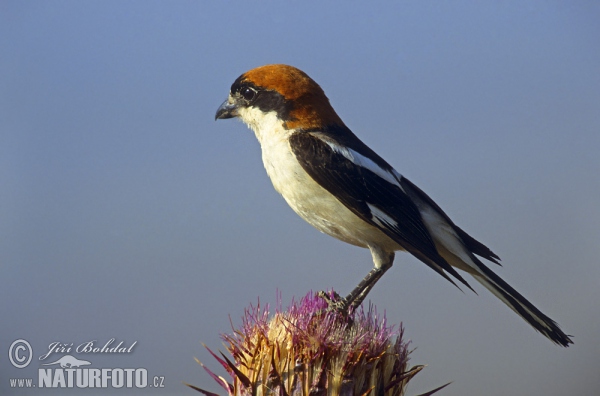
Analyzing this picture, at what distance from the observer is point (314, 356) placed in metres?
3.45

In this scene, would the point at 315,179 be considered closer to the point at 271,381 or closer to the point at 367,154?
the point at 367,154

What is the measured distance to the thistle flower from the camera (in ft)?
11.4

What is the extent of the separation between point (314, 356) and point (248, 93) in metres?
2.26

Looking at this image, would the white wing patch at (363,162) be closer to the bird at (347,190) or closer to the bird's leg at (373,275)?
the bird at (347,190)

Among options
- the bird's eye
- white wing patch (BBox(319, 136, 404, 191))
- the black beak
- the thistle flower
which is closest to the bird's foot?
the thistle flower

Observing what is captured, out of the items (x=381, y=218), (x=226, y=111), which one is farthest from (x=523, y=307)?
(x=226, y=111)

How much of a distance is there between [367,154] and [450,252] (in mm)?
942

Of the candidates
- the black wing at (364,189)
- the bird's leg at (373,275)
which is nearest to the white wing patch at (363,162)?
the black wing at (364,189)

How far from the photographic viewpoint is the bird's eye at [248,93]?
4926mm

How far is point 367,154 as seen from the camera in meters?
4.83

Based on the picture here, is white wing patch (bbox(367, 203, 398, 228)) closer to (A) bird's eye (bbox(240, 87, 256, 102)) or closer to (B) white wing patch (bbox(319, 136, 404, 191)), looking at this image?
(B) white wing patch (bbox(319, 136, 404, 191))

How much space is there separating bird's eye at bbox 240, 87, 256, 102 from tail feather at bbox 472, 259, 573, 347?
207 cm

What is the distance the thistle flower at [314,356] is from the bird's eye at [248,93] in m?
1.84

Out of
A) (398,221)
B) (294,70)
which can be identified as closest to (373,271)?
(398,221)
